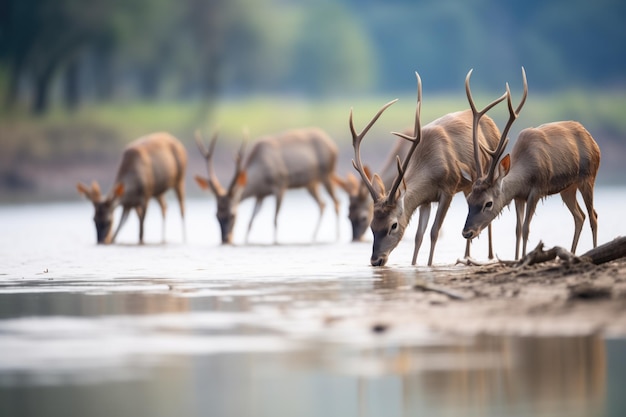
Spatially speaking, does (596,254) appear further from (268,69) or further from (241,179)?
(268,69)

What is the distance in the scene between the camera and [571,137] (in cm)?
1688

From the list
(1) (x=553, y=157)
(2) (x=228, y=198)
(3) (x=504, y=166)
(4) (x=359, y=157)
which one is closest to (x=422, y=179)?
(4) (x=359, y=157)

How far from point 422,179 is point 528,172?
1.17 m

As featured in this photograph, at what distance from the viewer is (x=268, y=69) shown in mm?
75875

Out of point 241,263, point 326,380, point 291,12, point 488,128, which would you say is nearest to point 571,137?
point 488,128

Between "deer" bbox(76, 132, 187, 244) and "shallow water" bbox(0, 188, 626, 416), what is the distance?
7.22 metres

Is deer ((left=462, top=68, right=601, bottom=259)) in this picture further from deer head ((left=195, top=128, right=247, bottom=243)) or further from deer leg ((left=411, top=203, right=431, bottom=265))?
deer head ((left=195, top=128, right=247, bottom=243))

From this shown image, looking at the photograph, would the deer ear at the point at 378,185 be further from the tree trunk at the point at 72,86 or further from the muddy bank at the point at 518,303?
the tree trunk at the point at 72,86

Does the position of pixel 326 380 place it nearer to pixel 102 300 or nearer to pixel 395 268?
pixel 102 300

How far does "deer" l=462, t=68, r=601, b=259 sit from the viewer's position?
15609mm

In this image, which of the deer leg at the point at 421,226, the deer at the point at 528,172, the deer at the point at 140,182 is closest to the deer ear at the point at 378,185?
the deer leg at the point at 421,226

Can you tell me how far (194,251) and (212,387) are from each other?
42.1ft

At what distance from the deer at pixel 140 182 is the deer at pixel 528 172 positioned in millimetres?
8465

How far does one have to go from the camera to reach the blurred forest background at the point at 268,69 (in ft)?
191
